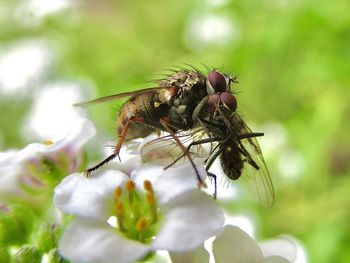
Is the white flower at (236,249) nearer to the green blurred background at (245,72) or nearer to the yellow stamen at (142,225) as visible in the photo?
the yellow stamen at (142,225)

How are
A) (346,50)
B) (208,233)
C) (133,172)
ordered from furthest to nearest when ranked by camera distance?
1. (346,50)
2. (133,172)
3. (208,233)

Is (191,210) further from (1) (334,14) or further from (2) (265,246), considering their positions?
(1) (334,14)

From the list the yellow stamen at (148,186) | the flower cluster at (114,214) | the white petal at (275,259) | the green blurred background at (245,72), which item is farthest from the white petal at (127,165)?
the green blurred background at (245,72)

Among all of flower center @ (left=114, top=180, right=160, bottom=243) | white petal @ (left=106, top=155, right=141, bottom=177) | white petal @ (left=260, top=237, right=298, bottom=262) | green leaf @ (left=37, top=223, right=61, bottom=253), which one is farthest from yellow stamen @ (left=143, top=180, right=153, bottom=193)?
white petal @ (left=260, top=237, right=298, bottom=262)

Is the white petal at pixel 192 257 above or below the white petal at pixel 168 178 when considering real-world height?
below

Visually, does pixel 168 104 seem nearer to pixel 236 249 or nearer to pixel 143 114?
pixel 143 114

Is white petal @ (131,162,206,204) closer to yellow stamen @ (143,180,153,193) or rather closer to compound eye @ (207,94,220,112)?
yellow stamen @ (143,180,153,193)

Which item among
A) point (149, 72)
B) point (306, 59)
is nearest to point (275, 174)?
point (306, 59)
